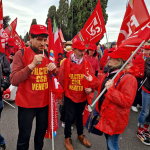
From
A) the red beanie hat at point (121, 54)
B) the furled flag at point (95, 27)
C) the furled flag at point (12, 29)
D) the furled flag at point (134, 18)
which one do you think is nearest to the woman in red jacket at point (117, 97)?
the red beanie hat at point (121, 54)

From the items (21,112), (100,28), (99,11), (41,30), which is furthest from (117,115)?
(99,11)

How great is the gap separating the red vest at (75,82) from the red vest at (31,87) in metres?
0.77

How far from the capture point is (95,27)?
3.75m

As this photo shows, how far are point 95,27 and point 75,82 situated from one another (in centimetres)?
189

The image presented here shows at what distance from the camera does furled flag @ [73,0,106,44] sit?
3674 mm

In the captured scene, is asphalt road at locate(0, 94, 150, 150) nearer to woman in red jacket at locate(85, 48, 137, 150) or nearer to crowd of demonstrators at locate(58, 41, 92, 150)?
crowd of demonstrators at locate(58, 41, 92, 150)

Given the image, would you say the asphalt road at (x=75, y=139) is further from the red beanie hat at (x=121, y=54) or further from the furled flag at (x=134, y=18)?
the furled flag at (x=134, y=18)

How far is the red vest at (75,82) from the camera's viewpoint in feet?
8.49

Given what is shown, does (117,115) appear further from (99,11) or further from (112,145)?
(99,11)

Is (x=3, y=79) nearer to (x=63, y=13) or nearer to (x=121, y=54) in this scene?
(x=121, y=54)

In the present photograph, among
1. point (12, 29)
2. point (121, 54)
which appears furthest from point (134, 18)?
point (12, 29)

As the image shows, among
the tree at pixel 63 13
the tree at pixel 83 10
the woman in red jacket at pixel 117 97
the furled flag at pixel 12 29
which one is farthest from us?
the tree at pixel 63 13

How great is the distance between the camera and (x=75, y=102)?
2582 millimetres

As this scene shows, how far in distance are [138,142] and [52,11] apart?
3530cm
